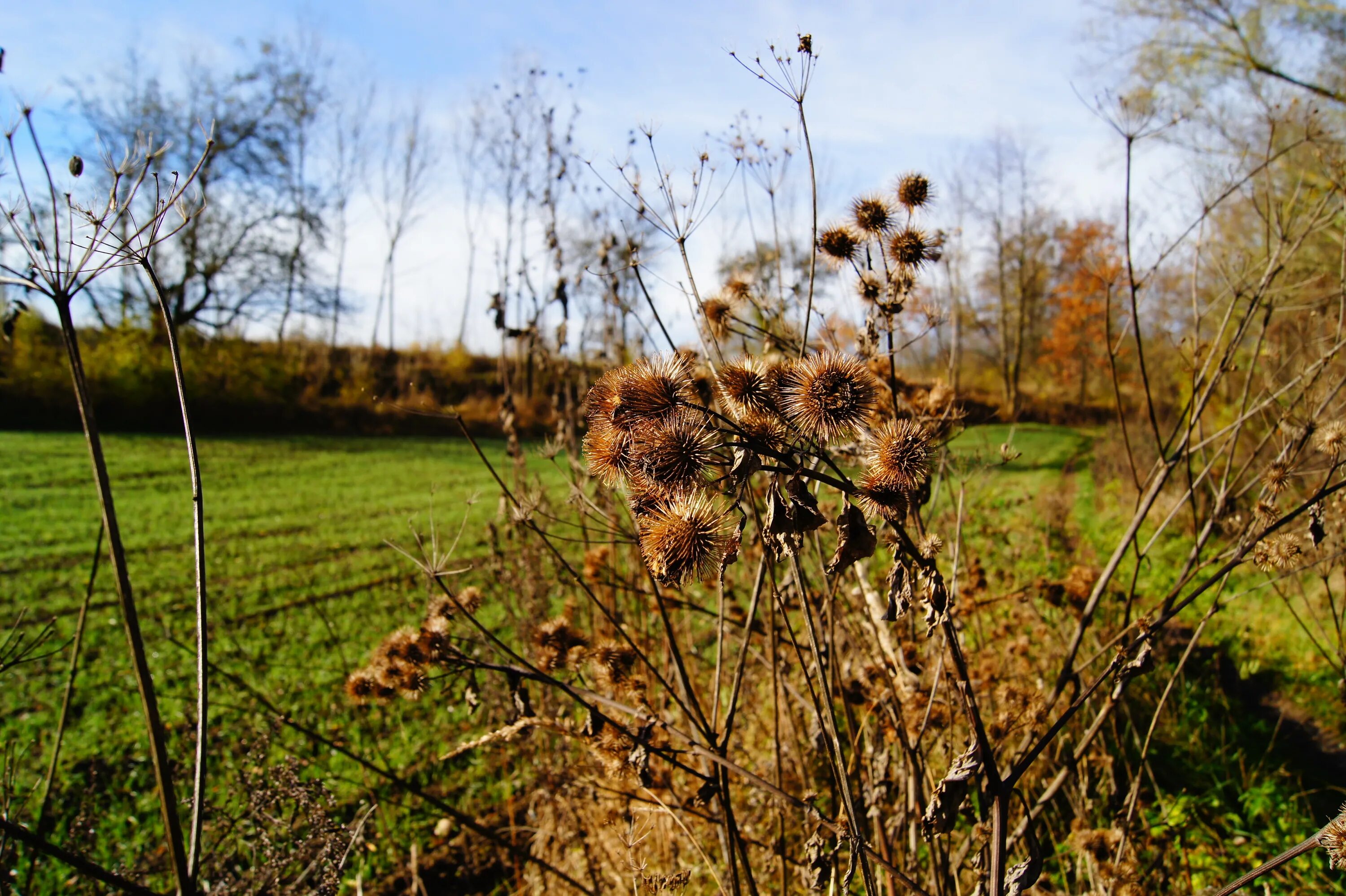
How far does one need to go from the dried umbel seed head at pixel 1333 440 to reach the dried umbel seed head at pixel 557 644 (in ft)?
6.29

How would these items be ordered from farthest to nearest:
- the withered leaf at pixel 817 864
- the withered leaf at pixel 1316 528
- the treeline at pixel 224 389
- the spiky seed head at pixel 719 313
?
the treeline at pixel 224 389 → the spiky seed head at pixel 719 313 → the withered leaf at pixel 1316 528 → the withered leaf at pixel 817 864

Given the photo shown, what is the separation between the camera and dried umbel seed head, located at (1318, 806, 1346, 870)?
125 centimetres

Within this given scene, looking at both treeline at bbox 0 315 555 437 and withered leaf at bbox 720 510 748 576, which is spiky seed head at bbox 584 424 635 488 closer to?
withered leaf at bbox 720 510 748 576

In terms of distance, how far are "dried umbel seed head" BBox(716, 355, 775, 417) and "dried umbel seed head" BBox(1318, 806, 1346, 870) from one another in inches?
44.9

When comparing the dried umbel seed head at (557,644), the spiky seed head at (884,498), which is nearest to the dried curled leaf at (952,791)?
the spiky seed head at (884,498)

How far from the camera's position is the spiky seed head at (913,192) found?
195 centimetres

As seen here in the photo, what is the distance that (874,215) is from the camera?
193 cm

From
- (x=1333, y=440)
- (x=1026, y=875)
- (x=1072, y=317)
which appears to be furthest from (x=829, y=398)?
(x=1072, y=317)

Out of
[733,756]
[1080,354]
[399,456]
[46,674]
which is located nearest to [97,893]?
[733,756]

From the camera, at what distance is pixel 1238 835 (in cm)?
327

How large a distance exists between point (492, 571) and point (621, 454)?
8.69 feet

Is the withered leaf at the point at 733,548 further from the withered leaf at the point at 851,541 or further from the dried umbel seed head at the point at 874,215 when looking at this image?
the dried umbel seed head at the point at 874,215

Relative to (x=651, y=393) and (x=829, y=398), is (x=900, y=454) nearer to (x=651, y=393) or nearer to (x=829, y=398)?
(x=829, y=398)

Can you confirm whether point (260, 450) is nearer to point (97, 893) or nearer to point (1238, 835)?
point (97, 893)
